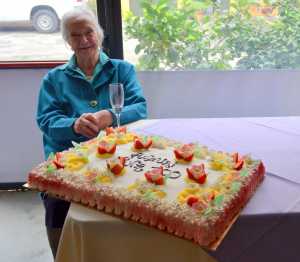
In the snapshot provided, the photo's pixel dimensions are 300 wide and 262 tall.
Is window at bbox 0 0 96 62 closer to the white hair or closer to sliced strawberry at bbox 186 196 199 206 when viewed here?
the white hair

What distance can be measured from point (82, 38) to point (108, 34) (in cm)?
64

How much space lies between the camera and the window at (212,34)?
2451mm

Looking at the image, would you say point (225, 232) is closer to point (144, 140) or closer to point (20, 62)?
point (144, 140)

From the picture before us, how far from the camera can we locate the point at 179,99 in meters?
2.61

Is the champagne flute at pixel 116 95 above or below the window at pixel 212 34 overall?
below

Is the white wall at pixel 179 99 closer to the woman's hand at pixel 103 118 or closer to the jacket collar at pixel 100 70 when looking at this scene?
the jacket collar at pixel 100 70

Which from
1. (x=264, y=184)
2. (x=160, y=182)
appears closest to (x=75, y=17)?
(x=160, y=182)

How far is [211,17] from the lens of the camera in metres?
2.47

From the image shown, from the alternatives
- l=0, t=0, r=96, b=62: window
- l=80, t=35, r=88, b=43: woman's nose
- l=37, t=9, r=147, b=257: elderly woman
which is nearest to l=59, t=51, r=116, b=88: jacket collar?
l=37, t=9, r=147, b=257: elderly woman

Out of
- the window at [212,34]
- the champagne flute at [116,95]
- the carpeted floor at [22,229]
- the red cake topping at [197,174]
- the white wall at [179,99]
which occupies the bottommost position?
the carpeted floor at [22,229]

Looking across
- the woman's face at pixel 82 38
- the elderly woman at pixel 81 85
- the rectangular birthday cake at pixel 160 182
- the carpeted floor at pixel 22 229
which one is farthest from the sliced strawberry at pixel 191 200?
the carpeted floor at pixel 22 229

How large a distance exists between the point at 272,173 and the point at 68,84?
1104mm

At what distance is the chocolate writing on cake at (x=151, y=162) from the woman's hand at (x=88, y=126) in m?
0.37

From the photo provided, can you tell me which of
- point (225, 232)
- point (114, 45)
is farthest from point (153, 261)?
point (114, 45)
